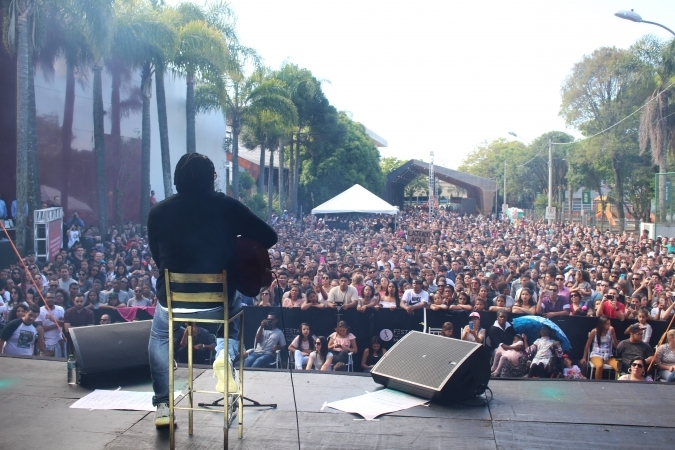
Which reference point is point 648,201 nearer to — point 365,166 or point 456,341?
point 365,166

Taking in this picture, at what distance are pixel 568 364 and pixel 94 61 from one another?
56.5ft

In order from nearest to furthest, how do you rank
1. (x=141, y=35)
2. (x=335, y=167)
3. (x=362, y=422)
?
(x=362, y=422) → (x=141, y=35) → (x=335, y=167)

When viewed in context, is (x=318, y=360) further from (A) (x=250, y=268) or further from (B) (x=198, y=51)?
(B) (x=198, y=51)

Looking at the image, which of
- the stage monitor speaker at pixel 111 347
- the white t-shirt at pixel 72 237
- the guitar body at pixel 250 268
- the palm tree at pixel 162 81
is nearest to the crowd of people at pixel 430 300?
the stage monitor speaker at pixel 111 347

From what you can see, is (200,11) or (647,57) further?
(647,57)

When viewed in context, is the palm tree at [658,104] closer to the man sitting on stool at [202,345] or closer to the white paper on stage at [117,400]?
the man sitting on stool at [202,345]

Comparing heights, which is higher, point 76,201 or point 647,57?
point 647,57

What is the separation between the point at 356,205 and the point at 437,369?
18857 mm

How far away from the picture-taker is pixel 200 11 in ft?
76.7

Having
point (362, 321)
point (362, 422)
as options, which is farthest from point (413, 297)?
point (362, 422)

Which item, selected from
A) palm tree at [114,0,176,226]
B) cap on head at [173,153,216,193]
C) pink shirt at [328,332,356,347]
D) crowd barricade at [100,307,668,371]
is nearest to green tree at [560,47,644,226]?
palm tree at [114,0,176,226]

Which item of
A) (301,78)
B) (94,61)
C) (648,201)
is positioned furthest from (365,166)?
(94,61)

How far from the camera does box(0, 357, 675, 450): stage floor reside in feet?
11.9

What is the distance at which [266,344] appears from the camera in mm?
8180
